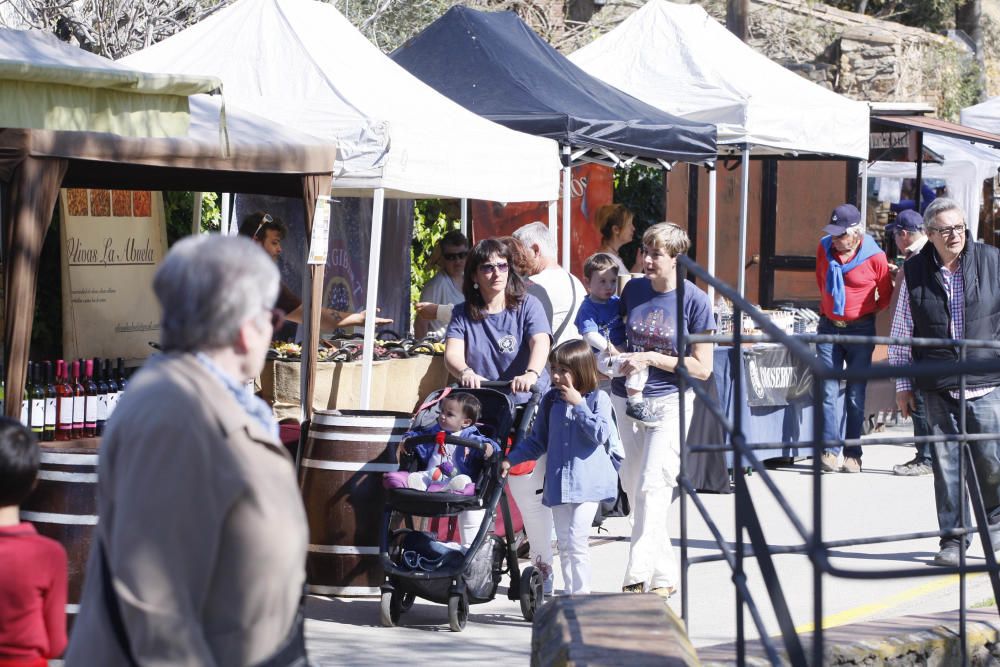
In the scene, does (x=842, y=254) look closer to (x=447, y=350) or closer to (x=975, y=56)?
(x=447, y=350)

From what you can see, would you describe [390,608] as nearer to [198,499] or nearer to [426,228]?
[198,499]

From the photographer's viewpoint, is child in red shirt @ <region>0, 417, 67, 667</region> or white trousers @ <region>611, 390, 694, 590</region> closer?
child in red shirt @ <region>0, 417, 67, 667</region>

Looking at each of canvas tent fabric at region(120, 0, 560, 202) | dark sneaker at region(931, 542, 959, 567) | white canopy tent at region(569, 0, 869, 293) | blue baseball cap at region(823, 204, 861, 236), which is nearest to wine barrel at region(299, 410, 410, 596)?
canvas tent fabric at region(120, 0, 560, 202)

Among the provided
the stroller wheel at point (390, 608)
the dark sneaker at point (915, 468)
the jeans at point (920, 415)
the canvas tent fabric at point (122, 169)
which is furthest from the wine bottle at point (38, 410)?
the dark sneaker at point (915, 468)

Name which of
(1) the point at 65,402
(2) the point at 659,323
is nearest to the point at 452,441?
(2) the point at 659,323

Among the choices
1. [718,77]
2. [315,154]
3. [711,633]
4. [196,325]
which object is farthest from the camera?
[718,77]

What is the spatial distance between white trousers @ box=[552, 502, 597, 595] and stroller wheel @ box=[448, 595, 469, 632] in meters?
0.49

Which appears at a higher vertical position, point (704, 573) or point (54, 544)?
point (54, 544)

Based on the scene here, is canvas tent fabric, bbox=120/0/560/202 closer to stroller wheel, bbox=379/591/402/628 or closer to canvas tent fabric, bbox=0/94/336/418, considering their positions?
canvas tent fabric, bbox=0/94/336/418

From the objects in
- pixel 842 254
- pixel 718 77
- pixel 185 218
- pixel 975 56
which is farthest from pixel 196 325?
pixel 975 56

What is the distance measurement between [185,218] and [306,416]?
2892 millimetres

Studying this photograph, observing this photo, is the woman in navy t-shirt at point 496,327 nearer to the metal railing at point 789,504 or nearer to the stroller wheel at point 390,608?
the stroller wheel at point 390,608

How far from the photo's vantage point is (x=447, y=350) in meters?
7.14

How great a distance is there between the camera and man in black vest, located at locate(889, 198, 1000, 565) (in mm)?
7199
